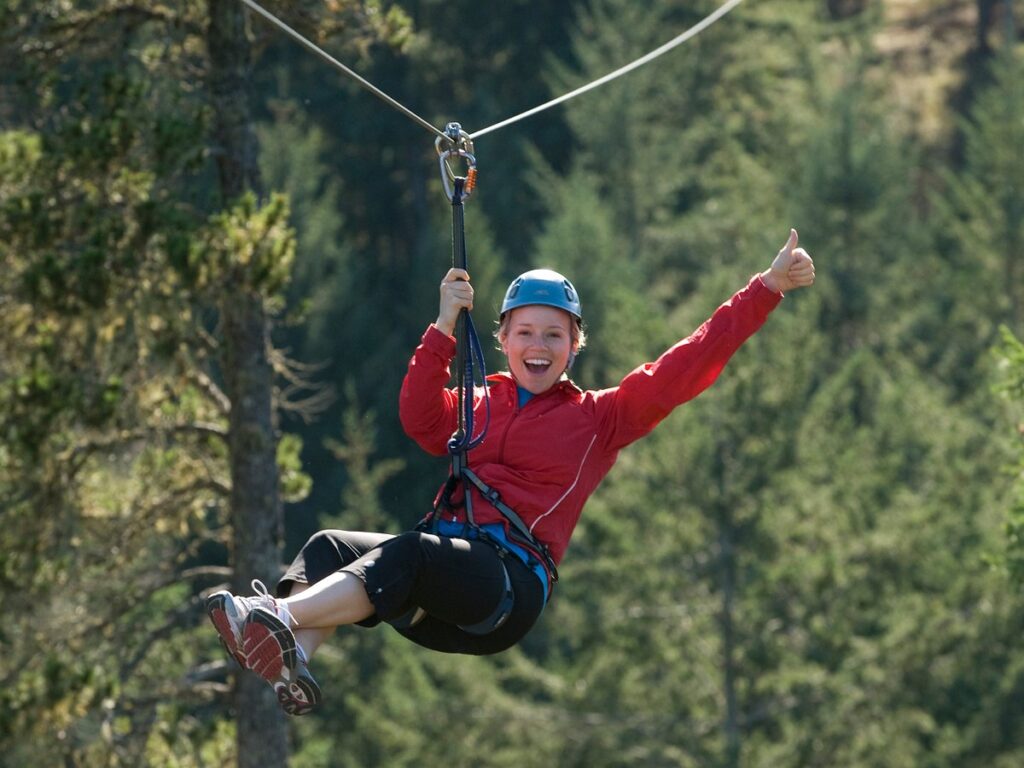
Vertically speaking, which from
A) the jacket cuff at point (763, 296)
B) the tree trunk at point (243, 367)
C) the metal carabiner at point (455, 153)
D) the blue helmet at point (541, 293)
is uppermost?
the tree trunk at point (243, 367)

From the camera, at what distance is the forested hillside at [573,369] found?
423 inches

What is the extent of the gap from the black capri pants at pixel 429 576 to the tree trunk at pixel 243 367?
5225 millimetres

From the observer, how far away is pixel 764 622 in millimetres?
23375

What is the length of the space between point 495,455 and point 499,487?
4.6 inches

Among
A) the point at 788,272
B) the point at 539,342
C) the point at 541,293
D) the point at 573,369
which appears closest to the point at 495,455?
the point at 539,342

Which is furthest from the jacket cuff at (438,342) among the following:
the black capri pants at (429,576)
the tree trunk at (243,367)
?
the tree trunk at (243,367)

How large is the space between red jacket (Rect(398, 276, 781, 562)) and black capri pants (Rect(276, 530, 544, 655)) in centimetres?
23

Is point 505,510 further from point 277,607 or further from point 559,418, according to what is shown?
point 277,607

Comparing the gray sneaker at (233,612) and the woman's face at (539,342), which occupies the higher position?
the woman's face at (539,342)

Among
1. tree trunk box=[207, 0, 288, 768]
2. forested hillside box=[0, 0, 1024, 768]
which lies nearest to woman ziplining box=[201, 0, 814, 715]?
forested hillside box=[0, 0, 1024, 768]

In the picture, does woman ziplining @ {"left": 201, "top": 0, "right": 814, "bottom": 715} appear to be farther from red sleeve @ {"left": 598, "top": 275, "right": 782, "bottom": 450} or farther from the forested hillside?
the forested hillside

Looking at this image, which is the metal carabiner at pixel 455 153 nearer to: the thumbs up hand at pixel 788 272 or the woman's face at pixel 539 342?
the woman's face at pixel 539 342

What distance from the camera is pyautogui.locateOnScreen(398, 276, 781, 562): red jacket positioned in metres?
6.33

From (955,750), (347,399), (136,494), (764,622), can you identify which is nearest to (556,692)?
(764,622)
